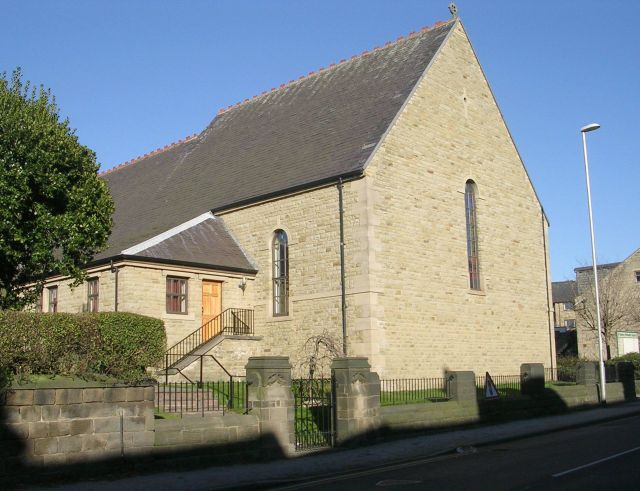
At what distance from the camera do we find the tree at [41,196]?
63.4ft

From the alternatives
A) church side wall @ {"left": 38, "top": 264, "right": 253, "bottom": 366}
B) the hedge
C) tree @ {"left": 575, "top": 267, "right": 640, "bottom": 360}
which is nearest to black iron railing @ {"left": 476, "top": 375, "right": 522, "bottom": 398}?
church side wall @ {"left": 38, "top": 264, "right": 253, "bottom": 366}

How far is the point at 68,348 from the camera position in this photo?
42.9 feet

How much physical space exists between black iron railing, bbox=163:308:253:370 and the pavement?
386 inches

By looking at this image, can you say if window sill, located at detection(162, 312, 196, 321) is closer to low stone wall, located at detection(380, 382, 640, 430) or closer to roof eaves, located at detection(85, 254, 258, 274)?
roof eaves, located at detection(85, 254, 258, 274)

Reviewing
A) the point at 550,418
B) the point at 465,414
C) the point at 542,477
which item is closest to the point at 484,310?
the point at 550,418

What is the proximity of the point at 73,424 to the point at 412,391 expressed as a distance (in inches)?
480

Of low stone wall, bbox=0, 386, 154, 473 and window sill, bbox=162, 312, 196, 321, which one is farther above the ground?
window sill, bbox=162, 312, 196, 321

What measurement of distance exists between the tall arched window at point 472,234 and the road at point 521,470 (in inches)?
471

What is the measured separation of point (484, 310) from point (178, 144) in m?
19.3

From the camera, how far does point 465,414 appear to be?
778 inches

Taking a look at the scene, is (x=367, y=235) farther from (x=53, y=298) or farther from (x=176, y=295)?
(x=53, y=298)

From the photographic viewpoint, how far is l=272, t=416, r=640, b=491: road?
10805 millimetres

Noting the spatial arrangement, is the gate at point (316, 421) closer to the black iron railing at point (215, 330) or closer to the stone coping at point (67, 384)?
the stone coping at point (67, 384)

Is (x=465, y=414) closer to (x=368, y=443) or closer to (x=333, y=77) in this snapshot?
(x=368, y=443)
